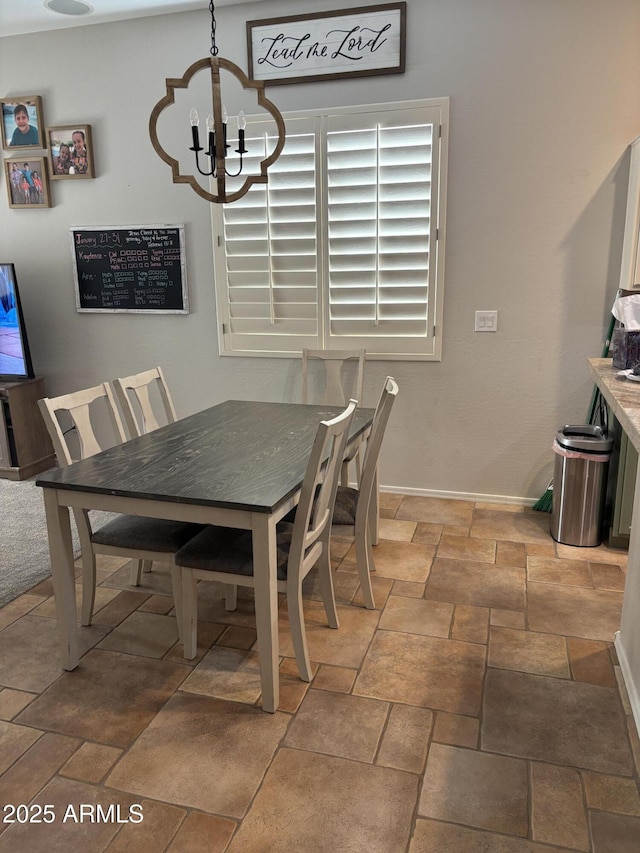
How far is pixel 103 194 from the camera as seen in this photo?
4160 millimetres

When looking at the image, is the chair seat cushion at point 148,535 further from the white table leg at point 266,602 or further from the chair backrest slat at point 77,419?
the white table leg at point 266,602

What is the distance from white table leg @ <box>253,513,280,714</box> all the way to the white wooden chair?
170cm

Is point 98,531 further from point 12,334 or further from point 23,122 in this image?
point 23,122

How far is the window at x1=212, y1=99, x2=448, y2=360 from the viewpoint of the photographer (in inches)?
140

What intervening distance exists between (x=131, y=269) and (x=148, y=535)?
240cm

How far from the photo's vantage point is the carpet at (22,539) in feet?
9.69

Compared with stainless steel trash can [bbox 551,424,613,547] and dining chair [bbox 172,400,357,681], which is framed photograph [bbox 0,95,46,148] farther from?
stainless steel trash can [bbox 551,424,613,547]

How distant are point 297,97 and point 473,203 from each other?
1.17 metres

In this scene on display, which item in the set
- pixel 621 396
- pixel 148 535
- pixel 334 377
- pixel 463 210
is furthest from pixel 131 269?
pixel 621 396

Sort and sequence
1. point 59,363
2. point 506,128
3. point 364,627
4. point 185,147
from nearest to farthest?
point 364,627
point 506,128
point 185,147
point 59,363

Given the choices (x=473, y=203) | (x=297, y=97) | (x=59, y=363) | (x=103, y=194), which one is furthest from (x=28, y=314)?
(x=473, y=203)

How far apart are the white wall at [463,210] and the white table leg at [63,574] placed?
6.90 ft

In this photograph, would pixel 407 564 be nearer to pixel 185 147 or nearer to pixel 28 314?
pixel 185 147

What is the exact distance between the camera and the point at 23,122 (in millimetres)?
4176
